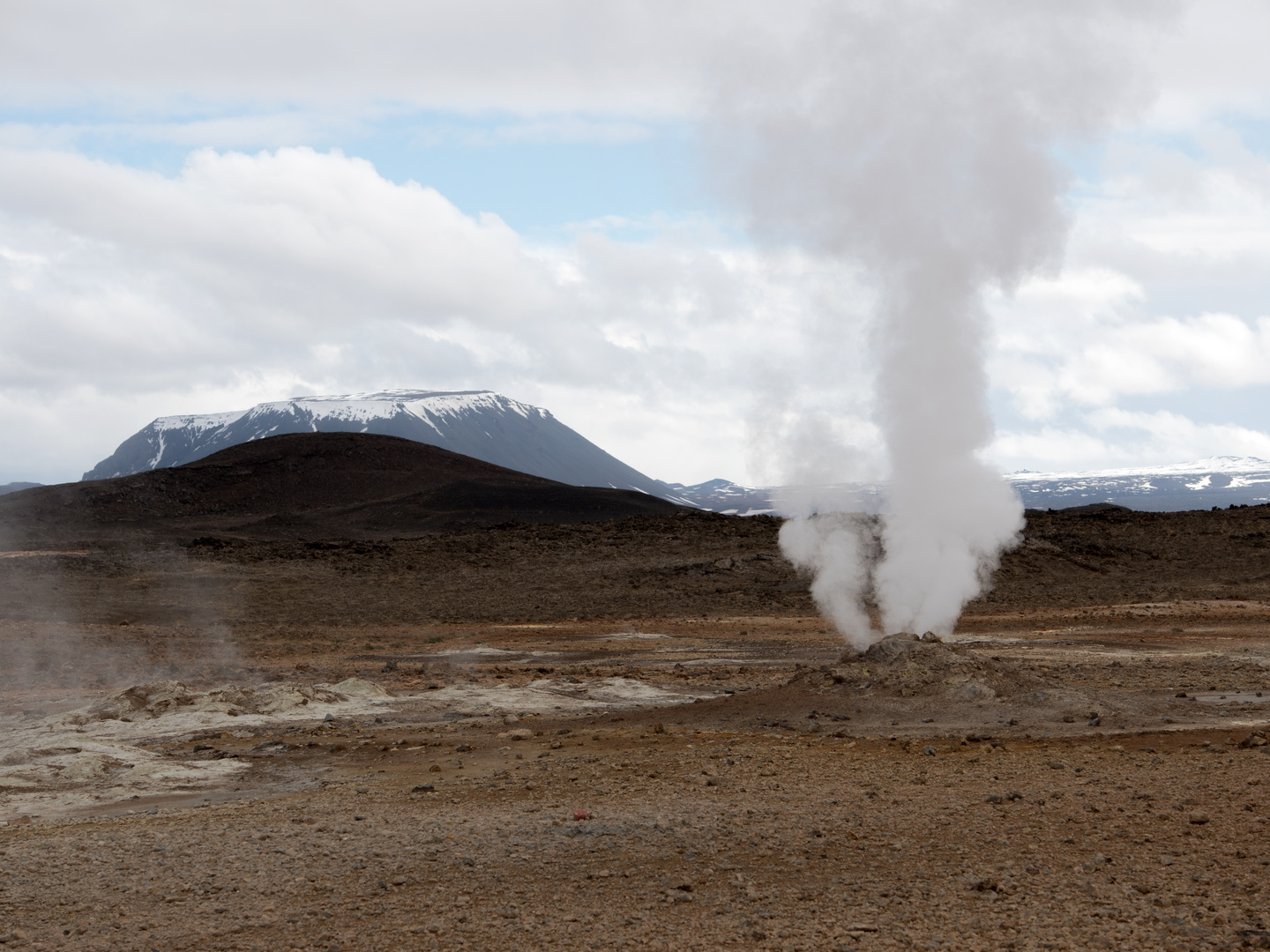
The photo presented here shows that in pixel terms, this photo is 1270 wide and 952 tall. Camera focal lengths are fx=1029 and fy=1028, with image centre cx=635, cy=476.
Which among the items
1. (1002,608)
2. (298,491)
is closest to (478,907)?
(1002,608)

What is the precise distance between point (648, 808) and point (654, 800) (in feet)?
1.28

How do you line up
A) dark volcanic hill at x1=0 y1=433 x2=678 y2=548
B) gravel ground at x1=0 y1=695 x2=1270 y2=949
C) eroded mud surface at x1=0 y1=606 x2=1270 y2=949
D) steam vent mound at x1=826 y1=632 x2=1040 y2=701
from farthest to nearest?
1. dark volcanic hill at x1=0 y1=433 x2=678 y2=548
2. steam vent mound at x1=826 y1=632 x2=1040 y2=701
3. eroded mud surface at x1=0 y1=606 x2=1270 y2=949
4. gravel ground at x1=0 y1=695 x2=1270 y2=949

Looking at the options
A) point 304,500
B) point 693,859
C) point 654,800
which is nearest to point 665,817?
point 654,800

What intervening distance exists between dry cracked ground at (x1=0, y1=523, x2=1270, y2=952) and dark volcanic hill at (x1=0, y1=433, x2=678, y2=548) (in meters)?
52.8

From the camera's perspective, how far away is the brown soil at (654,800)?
22.9ft

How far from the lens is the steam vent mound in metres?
15.0

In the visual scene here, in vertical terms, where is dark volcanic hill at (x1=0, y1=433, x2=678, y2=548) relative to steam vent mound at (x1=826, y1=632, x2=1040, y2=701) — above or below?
above

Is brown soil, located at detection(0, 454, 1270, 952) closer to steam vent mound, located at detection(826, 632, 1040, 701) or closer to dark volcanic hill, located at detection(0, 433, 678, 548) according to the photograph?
steam vent mound, located at detection(826, 632, 1040, 701)

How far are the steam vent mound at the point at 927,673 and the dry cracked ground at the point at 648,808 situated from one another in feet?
0.19

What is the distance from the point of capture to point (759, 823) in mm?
9164

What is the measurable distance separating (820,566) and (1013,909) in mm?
20084

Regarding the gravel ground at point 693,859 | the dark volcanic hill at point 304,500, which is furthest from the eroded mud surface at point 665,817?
the dark volcanic hill at point 304,500

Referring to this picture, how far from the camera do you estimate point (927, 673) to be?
15.5m

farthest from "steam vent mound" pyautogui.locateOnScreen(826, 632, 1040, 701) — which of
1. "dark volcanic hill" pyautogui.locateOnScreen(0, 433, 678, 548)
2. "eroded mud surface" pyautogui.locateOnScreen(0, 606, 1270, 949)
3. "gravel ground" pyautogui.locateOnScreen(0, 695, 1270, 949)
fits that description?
"dark volcanic hill" pyautogui.locateOnScreen(0, 433, 678, 548)
